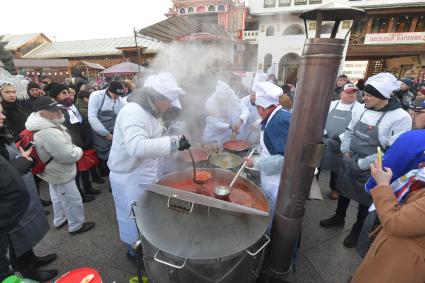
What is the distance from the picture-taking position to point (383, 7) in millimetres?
16469

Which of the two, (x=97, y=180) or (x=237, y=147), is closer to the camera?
(x=237, y=147)

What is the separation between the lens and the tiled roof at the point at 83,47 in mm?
29859

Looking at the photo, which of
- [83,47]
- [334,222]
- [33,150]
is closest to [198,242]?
[33,150]

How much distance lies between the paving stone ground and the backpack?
1209 mm

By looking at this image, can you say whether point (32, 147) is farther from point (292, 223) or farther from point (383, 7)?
point (383, 7)

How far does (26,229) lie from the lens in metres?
2.33

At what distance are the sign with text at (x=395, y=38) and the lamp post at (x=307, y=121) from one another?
19900 millimetres

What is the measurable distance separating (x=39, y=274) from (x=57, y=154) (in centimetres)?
145

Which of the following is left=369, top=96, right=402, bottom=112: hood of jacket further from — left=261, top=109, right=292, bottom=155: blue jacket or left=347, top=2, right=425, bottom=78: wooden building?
left=347, top=2, right=425, bottom=78: wooden building

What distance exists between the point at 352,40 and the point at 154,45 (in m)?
21.5

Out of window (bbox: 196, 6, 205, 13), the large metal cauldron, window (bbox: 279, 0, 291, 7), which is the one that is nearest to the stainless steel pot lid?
the large metal cauldron

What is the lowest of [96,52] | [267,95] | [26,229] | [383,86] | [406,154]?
[26,229]

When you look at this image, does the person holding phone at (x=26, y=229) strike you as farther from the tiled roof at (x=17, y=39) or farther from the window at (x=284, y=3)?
the tiled roof at (x=17, y=39)

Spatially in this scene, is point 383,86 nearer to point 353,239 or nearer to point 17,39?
point 353,239
